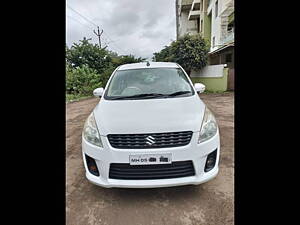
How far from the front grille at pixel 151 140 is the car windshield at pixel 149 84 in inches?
35.2

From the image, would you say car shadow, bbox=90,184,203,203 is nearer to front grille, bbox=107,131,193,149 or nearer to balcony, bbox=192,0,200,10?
front grille, bbox=107,131,193,149

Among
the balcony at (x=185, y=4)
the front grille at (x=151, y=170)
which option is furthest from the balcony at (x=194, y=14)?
the front grille at (x=151, y=170)

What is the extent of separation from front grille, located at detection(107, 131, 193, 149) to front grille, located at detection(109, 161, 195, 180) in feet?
0.62

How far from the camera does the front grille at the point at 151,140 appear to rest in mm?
1892

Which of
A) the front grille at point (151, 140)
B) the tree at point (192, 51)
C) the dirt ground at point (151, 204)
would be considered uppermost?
the tree at point (192, 51)

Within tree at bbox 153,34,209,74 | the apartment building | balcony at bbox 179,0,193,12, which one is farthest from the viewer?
balcony at bbox 179,0,193,12

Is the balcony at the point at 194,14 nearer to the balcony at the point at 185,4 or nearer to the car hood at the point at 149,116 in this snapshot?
the balcony at the point at 185,4

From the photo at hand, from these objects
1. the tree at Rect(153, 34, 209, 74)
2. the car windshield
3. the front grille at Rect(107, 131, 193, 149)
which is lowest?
the front grille at Rect(107, 131, 193, 149)

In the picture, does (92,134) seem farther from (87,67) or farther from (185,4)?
(185,4)

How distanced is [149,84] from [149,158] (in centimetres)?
150

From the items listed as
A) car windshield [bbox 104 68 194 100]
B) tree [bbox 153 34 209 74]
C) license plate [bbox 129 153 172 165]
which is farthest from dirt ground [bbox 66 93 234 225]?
tree [bbox 153 34 209 74]

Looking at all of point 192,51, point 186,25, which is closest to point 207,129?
point 192,51

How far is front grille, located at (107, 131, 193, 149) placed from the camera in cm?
189
